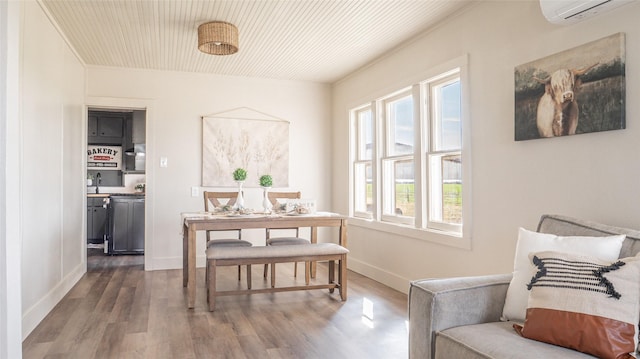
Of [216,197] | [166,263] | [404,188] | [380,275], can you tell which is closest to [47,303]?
[216,197]

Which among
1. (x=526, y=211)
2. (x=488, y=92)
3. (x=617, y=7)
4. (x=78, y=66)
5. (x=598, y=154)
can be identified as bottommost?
(x=526, y=211)

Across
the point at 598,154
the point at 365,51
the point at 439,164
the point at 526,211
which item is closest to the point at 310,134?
the point at 365,51

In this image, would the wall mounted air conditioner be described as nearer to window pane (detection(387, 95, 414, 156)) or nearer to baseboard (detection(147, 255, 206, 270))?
window pane (detection(387, 95, 414, 156))

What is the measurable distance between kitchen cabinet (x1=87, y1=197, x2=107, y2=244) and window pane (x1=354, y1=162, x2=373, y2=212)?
14.3 ft

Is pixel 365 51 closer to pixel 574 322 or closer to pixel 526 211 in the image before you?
pixel 526 211

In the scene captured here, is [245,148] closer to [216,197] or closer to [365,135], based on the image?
[216,197]

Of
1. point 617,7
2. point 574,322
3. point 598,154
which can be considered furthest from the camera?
point 598,154

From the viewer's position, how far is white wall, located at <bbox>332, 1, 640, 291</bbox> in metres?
2.22

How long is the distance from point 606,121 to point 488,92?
3.12 feet

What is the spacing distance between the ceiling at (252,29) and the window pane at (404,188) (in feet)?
3.99

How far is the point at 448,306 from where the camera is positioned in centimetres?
177

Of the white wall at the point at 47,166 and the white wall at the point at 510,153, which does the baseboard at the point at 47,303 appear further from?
the white wall at the point at 510,153

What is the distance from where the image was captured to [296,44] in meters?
4.29

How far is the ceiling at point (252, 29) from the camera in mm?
3338
